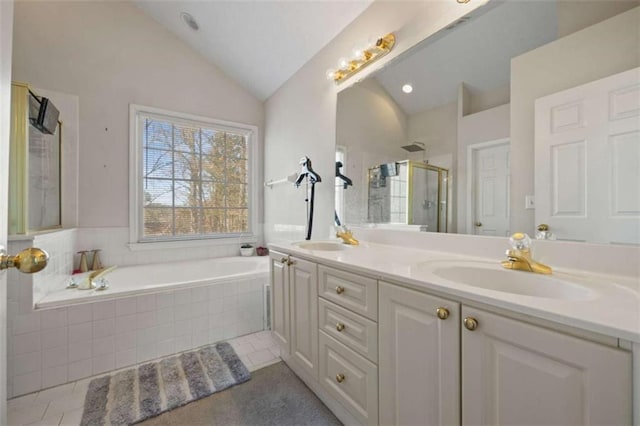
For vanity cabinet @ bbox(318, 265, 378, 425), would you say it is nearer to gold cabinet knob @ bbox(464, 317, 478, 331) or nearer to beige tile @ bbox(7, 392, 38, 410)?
gold cabinet knob @ bbox(464, 317, 478, 331)

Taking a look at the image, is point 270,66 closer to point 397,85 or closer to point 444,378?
point 397,85

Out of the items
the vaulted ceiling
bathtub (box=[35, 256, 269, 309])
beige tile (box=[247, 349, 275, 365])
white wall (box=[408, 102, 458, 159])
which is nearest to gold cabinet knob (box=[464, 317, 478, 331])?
white wall (box=[408, 102, 458, 159])

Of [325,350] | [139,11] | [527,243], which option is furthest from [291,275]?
[139,11]

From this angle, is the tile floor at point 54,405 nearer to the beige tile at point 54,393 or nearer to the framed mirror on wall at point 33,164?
the beige tile at point 54,393

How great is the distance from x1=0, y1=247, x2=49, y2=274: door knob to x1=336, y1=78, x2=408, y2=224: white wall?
1.62m

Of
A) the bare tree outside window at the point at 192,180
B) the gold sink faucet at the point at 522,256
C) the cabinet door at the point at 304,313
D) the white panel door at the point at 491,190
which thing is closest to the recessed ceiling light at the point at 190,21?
the bare tree outside window at the point at 192,180

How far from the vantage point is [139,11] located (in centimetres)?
273

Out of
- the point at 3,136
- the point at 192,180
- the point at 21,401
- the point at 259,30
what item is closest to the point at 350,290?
the point at 3,136

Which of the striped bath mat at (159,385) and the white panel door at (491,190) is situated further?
the striped bath mat at (159,385)

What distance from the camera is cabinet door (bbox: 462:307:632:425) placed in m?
0.55

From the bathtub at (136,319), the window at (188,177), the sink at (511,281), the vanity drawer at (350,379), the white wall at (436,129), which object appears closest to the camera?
the sink at (511,281)

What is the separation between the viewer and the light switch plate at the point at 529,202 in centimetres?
110

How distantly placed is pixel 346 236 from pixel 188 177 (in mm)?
2107

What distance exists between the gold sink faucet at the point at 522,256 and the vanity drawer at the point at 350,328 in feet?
1.91
